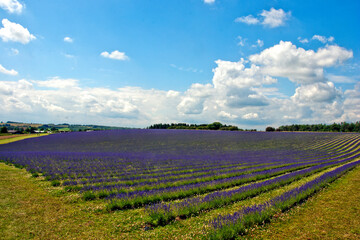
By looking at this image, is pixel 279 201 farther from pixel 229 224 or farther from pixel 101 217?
pixel 101 217

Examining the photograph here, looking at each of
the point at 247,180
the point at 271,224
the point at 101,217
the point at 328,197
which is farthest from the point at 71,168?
the point at 328,197

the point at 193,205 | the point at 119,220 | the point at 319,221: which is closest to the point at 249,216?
the point at 193,205

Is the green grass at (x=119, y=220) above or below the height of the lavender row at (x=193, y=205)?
below

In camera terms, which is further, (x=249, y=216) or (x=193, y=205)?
(x=193, y=205)

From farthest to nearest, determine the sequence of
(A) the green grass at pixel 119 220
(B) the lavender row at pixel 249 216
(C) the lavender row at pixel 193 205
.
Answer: (C) the lavender row at pixel 193 205 → (A) the green grass at pixel 119 220 → (B) the lavender row at pixel 249 216

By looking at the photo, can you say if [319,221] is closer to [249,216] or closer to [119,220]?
[249,216]

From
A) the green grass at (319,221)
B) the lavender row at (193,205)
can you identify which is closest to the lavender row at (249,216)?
the green grass at (319,221)

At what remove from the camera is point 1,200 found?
7.85 m

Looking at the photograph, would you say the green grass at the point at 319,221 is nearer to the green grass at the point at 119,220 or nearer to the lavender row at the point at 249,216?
the green grass at the point at 119,220

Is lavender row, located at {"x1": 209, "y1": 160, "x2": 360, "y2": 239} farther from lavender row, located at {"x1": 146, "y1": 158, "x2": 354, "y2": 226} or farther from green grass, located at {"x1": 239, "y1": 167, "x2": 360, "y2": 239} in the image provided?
lavender row, located at {"x1": 146, "y1": 158, "x2": 354, "y2": 226}

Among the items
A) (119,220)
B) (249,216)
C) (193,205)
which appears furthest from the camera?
(193,205)

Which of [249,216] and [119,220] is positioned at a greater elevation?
[249,216]

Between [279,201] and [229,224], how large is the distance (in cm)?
315

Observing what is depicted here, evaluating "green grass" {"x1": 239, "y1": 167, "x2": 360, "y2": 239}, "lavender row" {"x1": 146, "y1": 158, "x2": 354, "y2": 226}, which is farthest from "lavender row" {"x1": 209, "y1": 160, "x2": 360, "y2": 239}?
"lavender row" {"x1": 146, "y1": 158, "x2": 354, "y2": 226}
